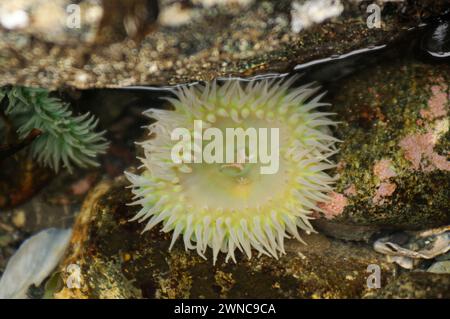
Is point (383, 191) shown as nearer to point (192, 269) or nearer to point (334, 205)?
point (334, 205)

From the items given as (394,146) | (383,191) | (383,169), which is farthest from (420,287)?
(394,146)

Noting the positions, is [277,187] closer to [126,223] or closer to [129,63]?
[126,223]

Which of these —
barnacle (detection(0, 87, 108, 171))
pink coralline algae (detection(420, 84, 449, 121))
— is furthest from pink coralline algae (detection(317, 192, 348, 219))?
barnacle (detection(0, 87, 108, 171))

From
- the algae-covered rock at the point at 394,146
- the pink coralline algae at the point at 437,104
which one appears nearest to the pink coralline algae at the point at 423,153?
the algae-covered rock at the point at 394,146

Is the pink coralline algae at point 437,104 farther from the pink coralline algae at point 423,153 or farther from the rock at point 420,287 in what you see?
the rock at point 420,287

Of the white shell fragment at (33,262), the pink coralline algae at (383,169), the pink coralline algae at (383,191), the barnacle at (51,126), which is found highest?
the barnacle at (51,126)
